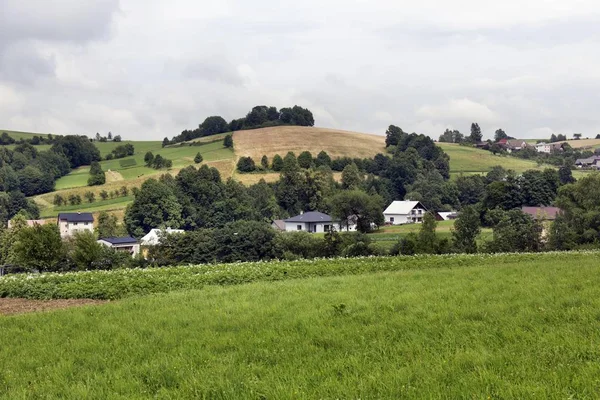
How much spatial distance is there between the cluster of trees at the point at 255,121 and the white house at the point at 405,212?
266 ft

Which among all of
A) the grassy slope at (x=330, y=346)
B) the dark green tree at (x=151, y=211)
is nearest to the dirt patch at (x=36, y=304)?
the grassy slope at (x=330, y=346)

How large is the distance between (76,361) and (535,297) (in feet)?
30.2

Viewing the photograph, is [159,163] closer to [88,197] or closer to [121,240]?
[88,197]

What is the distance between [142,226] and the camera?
103188 millimetres

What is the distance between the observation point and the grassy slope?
20.3 feet

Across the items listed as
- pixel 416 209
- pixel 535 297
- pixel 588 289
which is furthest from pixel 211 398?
pixel 416 209

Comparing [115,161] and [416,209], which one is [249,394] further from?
[115,161]

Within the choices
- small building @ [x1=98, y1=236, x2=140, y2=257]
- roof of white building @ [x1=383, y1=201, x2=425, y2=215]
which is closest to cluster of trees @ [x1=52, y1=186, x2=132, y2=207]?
small building @ [x1=98, y1=236, x2=140, y2=257]

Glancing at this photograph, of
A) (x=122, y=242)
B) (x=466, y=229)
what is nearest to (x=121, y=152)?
(x=122, y=242)

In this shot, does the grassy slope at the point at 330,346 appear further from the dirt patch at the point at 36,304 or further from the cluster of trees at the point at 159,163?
the cluster of trees at the point at 159,163

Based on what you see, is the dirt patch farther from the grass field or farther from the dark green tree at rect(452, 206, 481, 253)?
the grass field

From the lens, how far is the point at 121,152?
158250 millimetres

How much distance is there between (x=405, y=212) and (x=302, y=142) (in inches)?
1927

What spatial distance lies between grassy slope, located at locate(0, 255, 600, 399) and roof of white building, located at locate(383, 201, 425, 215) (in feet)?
348
